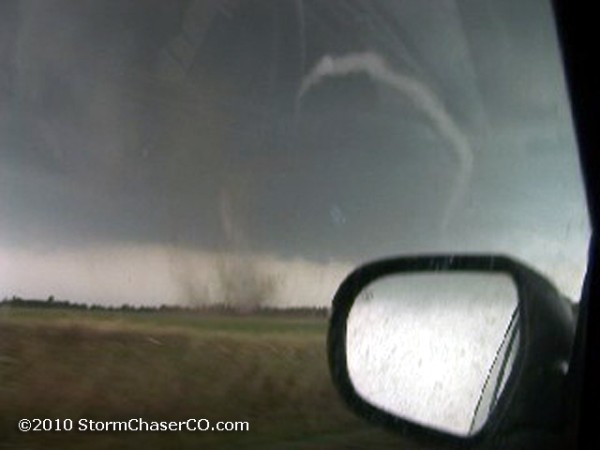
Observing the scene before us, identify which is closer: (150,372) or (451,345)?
(150,372)

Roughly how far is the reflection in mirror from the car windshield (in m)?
0.10

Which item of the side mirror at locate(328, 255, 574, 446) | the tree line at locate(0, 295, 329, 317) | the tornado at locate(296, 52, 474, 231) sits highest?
the tornado at locate(296, 52, 474, 231)

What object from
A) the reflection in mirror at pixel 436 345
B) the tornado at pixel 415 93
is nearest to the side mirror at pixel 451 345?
the reflection in mirror at pixel 436 345

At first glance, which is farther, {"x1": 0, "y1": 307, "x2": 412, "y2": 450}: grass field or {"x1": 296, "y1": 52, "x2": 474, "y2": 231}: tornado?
{"x1": 296, "y1": 52, "x2": 474, "y2": 231}: tornado

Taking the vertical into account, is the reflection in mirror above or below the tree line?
below

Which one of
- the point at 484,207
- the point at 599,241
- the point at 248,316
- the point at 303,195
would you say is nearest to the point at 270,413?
the point at 248,316

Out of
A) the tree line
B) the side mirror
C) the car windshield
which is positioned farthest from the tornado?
the tree line

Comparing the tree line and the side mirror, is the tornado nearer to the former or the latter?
the side mirror

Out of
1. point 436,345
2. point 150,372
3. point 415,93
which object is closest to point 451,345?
point 436,345

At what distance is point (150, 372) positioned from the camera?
2707 millimetres

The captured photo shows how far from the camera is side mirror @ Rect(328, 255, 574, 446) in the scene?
2.76m

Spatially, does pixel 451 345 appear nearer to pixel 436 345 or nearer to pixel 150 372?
pixel 436 345

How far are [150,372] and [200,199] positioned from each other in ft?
1.53

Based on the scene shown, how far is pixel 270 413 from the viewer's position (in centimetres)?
282
